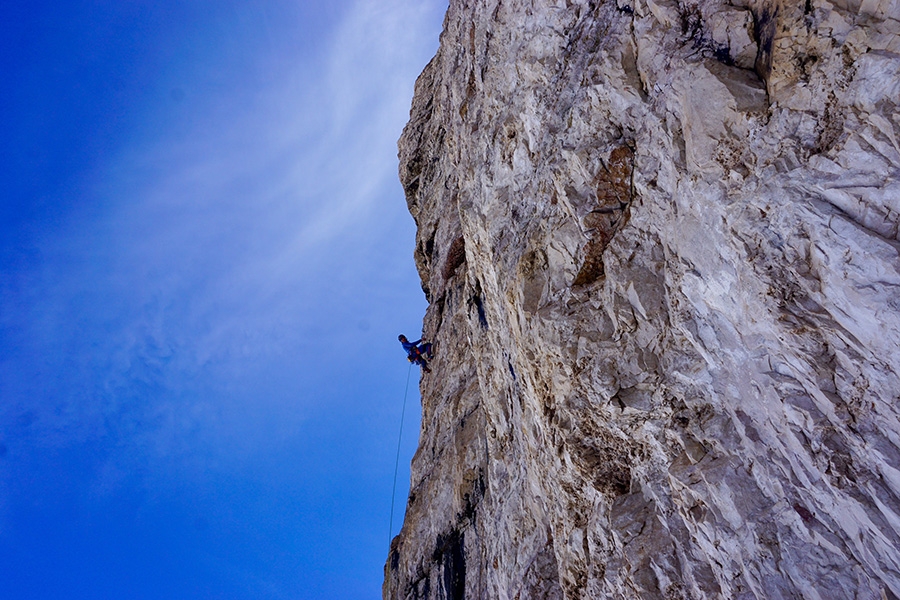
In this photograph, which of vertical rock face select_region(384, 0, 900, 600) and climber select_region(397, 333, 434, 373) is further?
climber select_region(397, 333, 434, 373)

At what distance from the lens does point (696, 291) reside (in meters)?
5.15

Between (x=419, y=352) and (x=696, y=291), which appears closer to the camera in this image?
(x=696, y=291)

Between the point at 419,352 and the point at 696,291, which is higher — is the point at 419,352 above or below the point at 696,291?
above

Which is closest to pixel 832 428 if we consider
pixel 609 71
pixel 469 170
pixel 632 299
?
pixel 632 299

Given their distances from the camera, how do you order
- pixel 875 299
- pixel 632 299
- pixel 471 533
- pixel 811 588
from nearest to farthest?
pixel 875 299 → pixel 811 588 → pixel 632 299 → pixel 471 533

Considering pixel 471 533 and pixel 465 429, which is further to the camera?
pixel 465 429

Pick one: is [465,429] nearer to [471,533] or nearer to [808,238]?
[471,533]

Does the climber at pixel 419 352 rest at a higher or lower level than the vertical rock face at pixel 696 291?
higher

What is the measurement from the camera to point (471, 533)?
39.1 ft

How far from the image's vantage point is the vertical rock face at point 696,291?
378cm

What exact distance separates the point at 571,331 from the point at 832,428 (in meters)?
3.06

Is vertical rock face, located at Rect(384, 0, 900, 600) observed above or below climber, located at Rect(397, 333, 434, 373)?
below

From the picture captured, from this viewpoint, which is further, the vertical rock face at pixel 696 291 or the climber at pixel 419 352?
the climber at pixel 419 352

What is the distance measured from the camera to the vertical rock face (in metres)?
3.78
